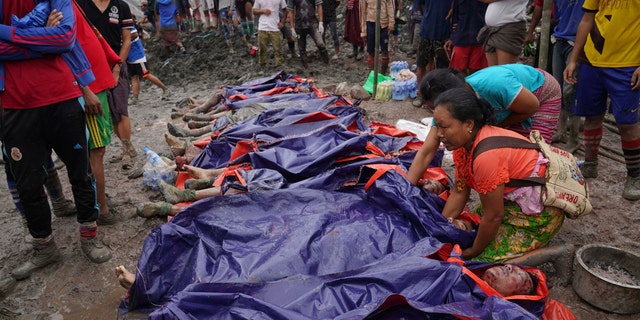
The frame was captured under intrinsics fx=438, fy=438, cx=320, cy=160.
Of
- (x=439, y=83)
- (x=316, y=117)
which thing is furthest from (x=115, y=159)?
(x=439, y=83)

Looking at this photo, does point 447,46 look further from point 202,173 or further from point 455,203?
point 202,173

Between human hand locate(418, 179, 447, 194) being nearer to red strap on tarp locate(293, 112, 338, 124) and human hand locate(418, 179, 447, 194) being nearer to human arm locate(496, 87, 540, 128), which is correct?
human arm locate(496, 87, 540, 128)

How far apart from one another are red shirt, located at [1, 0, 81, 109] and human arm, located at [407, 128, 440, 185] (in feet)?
7.20

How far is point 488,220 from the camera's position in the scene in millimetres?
2291

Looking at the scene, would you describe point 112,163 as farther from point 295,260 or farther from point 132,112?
point 295,260

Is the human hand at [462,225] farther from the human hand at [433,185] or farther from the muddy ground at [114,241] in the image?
the muddy ground at [114,241]

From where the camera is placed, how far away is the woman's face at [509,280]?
2041 mm

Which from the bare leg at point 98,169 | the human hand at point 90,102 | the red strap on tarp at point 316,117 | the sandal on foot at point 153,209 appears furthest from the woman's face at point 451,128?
the bare leg at point 98,169

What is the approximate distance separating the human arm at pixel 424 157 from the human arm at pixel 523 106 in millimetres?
462

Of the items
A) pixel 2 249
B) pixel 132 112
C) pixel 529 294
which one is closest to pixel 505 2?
pixel 529 294

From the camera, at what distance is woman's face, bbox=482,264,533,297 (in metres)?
2.04

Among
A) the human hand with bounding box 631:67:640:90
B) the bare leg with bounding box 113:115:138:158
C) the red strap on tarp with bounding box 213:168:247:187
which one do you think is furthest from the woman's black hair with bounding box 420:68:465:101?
the bare leg with bounding box 113:115:138:158

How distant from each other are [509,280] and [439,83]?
116 centimetres

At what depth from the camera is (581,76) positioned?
3260 mm
